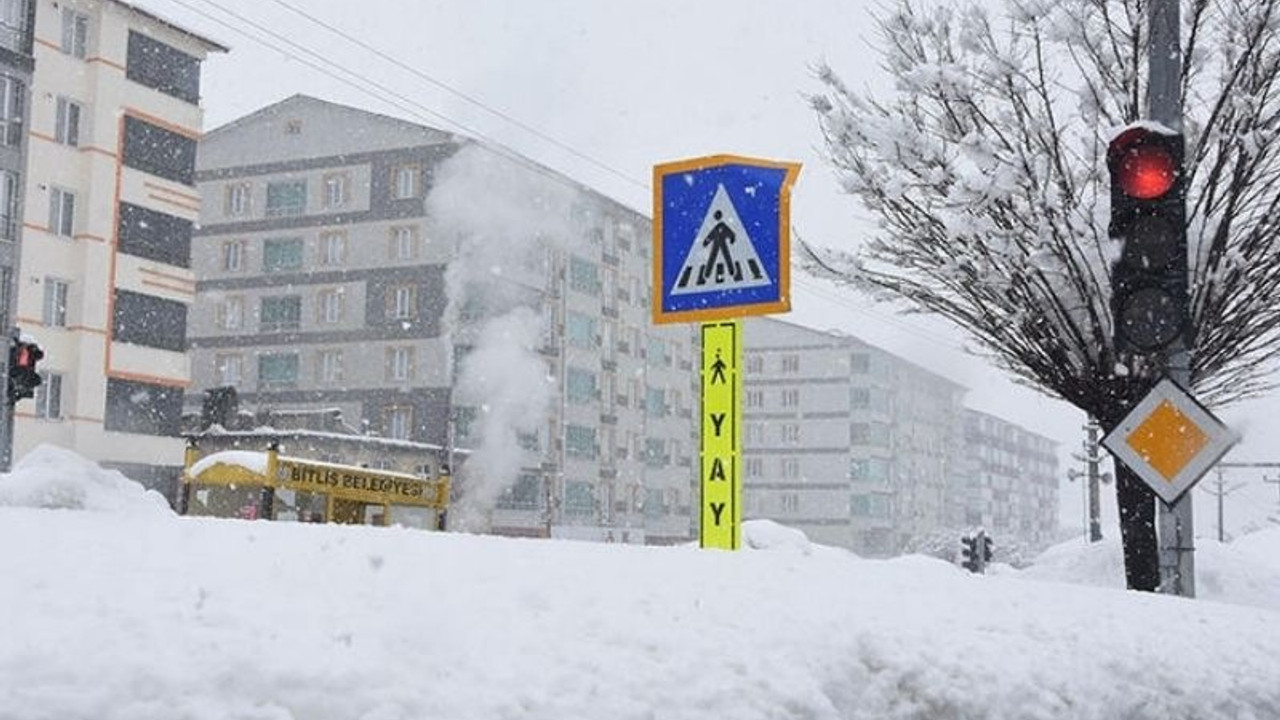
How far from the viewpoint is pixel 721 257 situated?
21.4ft

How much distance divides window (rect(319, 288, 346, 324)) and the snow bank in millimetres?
48618

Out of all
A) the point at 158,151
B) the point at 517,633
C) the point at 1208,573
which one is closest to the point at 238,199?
the point at 158,151

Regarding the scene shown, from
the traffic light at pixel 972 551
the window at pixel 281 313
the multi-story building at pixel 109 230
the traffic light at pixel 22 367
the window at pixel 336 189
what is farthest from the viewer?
the window at pixel 281 313

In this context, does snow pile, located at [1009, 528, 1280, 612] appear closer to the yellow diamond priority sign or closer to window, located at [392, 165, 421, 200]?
the yellow diamond priority sign

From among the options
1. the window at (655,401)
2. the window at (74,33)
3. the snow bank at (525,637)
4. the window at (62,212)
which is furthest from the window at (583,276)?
the snow bank at (525,637)

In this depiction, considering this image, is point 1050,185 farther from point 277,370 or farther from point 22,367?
point 277,370

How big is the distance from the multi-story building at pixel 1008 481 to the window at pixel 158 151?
7275 centimetres

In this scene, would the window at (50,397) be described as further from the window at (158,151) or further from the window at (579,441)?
the window at (579,441)

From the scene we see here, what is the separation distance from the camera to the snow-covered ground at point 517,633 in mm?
2795

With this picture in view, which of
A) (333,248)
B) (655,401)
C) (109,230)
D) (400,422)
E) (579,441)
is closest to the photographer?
(109,230)

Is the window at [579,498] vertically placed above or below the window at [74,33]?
below

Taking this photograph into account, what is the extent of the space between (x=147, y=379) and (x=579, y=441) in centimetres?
2233

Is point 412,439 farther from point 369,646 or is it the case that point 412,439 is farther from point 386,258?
point 369,646

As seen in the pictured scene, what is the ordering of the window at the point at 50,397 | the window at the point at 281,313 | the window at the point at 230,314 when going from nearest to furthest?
1. the window at the point at 50,397
2. the window at the point at 281,313
3. the window at the point at 230,314
